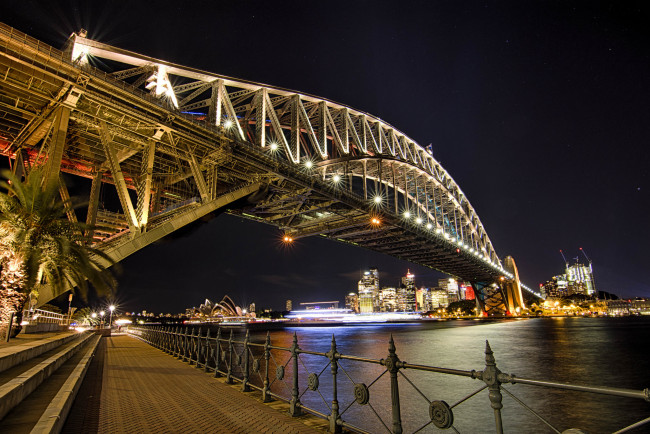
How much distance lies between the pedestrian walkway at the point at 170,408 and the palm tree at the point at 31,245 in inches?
172

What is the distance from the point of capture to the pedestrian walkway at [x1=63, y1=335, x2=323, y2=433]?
19.4ft

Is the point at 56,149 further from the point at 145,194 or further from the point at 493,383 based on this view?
the point at 493,383

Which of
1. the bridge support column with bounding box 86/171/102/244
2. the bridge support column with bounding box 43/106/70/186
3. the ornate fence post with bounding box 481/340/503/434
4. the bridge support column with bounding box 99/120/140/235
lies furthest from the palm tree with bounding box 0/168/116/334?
the ornate fence post with bounding box 481/340/503/434

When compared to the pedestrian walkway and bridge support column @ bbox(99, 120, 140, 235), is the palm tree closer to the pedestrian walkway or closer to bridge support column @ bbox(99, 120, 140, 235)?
bridge support column @ bbox(99, 120, 140, 235)

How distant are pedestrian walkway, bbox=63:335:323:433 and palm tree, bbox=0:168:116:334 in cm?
437

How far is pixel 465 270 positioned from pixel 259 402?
93034mm

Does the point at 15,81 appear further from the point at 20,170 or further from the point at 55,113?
the point at 20,170

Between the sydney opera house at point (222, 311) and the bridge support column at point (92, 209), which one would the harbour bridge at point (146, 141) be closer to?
the bridge support column at point (92, 209)

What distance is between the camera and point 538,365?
19828 mm

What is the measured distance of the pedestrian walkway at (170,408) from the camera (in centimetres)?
590

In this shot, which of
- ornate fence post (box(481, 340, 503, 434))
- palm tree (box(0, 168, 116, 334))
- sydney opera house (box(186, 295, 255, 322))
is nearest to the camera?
ornate fence post (box(481, 340, 503, 434))

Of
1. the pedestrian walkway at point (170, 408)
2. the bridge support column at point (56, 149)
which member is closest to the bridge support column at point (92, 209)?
the bridge support column at point (56, 149)

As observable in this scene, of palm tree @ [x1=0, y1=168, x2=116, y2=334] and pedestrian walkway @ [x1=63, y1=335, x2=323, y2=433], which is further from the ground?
palm tree @ [x1=0, y1=168, x2=116, y2=334]

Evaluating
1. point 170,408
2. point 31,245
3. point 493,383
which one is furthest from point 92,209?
point 493,383
